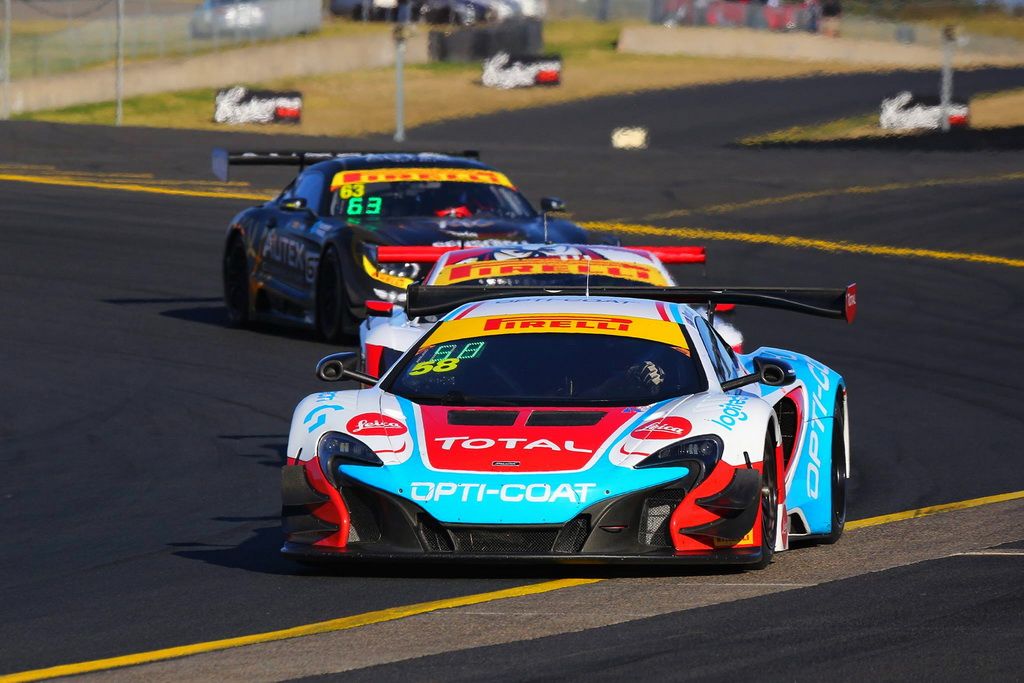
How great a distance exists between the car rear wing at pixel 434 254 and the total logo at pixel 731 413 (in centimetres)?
421

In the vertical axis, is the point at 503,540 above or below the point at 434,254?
below

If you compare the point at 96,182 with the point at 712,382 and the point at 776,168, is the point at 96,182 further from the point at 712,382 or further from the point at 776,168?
the point at 712,382

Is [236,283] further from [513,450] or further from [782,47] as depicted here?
[782,47]

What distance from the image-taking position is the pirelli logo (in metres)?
8.88

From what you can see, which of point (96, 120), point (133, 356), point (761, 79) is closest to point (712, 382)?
point (133, 356)

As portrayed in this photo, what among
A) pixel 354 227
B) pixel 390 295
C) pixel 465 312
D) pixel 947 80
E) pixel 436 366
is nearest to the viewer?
pixel 436 366

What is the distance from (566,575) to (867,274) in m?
14.2

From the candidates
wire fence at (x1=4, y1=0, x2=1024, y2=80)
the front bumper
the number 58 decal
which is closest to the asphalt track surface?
the front bumper

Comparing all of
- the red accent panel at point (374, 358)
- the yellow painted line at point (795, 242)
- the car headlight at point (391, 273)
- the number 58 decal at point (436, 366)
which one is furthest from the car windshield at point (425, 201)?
the number 58 decal at point (436, 366)

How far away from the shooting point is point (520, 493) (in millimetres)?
7711

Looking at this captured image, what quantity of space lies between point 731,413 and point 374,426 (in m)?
1.41

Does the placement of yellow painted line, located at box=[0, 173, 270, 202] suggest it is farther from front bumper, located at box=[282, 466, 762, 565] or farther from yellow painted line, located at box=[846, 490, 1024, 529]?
front bumper, located at box=[282, 466, 762, 565]

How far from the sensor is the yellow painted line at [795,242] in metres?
22.5

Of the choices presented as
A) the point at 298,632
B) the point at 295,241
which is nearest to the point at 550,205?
the point at 295,241
